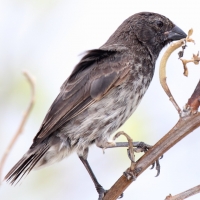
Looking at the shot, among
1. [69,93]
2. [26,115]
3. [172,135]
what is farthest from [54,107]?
[26,115]

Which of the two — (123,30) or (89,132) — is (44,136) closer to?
(89,132)

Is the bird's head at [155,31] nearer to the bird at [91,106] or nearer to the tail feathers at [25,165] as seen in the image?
the bird at [91,106]

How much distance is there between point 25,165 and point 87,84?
0.77m

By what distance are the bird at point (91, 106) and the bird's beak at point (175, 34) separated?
17.0 inches

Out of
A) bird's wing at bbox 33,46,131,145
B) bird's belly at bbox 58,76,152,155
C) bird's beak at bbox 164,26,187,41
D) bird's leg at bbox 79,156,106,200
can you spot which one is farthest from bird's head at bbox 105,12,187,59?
bird's leg at bbox 79,156,106,200

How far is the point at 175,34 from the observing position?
12.0 ft

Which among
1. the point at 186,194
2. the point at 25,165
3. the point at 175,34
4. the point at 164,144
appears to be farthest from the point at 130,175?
the point at 175,34

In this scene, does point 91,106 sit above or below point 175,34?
below

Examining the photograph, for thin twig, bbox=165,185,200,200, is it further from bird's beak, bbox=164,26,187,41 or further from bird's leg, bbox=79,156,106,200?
bird's beak, bbox=164,26,187,41

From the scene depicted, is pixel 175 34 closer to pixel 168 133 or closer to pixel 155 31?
pixel 155 31

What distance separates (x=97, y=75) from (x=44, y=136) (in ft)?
2.05

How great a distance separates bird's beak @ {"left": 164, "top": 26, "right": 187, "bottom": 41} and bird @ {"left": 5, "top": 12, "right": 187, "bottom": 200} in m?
0.43

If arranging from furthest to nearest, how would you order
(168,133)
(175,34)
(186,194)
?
(175,34), (168,133), (186,194)

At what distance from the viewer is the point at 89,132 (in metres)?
3.18
